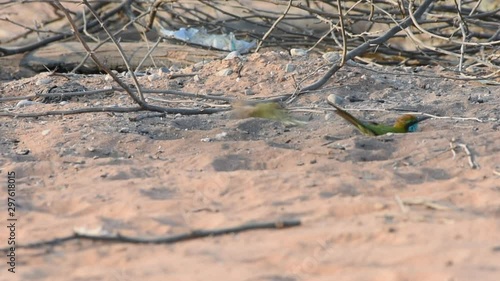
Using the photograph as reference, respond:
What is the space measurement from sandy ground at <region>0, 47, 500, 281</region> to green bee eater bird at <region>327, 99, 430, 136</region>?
61 millimetres

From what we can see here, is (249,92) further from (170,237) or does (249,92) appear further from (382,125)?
(170,237)

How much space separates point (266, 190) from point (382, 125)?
1.02 metres

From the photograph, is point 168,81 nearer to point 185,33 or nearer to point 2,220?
point 185,33

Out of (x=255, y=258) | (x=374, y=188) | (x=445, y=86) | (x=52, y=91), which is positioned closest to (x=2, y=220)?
(x=255, y=258)

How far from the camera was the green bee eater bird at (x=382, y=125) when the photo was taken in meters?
3.68

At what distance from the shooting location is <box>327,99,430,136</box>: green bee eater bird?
12.1 feet

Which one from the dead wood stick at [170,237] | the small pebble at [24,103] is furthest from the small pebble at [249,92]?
the dead wood stick at [170,237]

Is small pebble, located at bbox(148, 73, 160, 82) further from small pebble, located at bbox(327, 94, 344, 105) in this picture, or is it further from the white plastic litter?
small pebble, located at bbox(327, 94, 344, 105)

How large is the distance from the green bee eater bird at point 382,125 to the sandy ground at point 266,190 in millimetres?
61

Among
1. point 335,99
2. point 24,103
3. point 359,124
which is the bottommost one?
point 335,99

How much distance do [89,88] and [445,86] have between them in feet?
6.47

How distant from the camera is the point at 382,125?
377cm

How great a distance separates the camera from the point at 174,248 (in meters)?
2.49

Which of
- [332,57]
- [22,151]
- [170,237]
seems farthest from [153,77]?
[170,237]
